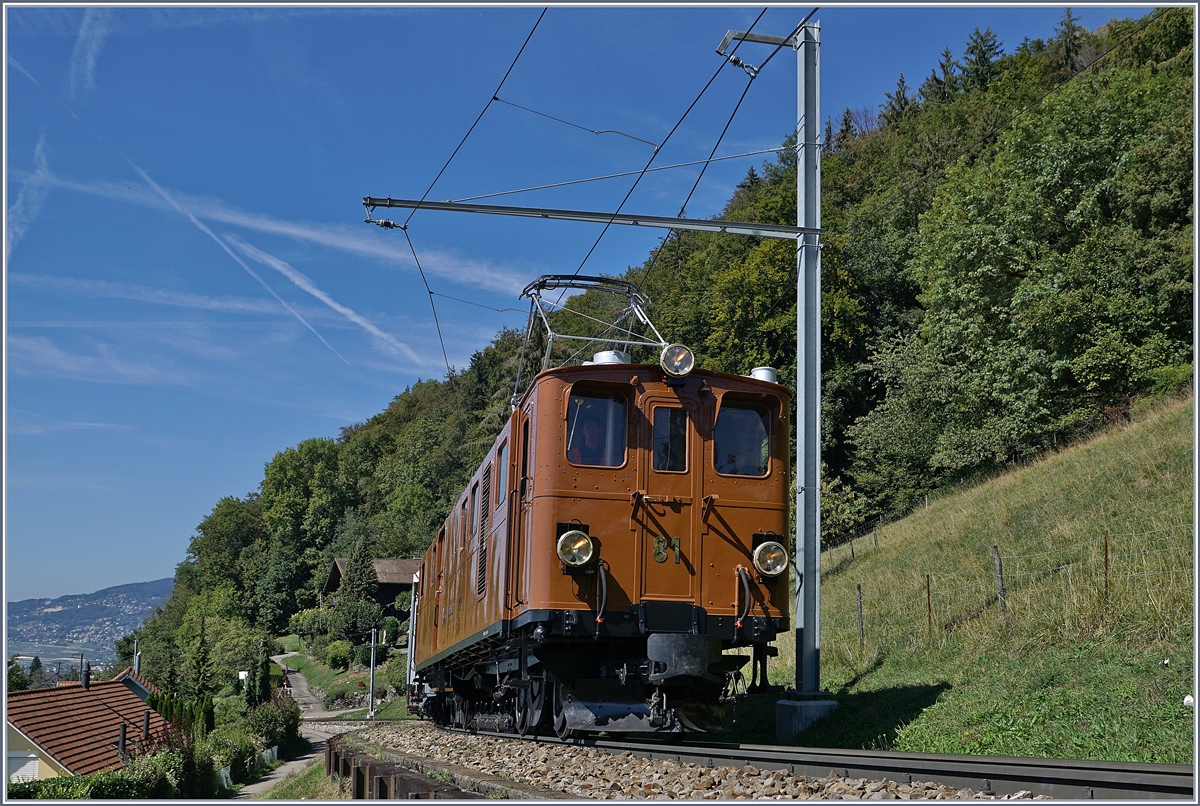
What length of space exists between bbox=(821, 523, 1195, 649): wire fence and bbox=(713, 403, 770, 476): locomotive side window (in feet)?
14.2

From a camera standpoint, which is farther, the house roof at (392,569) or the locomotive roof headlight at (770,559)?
the house roof at (392,569)

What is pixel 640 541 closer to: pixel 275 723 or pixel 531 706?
pixel 531 706

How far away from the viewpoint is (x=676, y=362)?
31.5ft

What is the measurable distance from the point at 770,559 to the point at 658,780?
2966mm

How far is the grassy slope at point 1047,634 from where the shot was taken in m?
8.14

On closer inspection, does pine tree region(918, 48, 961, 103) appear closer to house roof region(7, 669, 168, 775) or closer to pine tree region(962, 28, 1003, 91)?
pine tree region(962, 28, 1003, 91)

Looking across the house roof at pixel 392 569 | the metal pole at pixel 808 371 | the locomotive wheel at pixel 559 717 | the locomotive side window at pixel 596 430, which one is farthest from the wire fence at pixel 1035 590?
the house roof at pixel 392 569

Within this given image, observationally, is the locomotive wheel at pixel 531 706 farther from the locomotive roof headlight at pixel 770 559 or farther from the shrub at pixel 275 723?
the shrub at pixel 275 723

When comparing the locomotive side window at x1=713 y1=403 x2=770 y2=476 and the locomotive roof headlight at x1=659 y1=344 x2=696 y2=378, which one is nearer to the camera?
the locomotive roof headlight at x1=659 y1=344 x2=696 y2=378

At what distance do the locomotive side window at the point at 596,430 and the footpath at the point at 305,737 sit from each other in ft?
23.4

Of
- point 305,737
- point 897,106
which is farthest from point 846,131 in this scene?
point 305,737

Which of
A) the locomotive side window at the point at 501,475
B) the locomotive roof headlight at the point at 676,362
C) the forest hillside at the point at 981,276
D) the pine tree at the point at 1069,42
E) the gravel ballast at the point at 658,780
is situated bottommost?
the gravel ballast at the point at 658,780

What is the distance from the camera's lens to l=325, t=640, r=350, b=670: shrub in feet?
213

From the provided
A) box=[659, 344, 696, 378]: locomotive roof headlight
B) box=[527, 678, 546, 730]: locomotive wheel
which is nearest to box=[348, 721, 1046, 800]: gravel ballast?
box=[527, 678, 546, 730]: locomotive wheel
